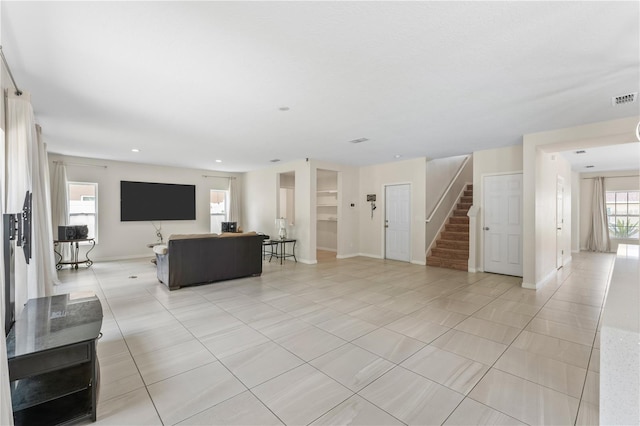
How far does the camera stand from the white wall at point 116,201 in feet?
23.4

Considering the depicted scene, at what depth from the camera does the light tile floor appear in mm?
1907

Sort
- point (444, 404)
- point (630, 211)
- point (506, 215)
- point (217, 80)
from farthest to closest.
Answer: point (630, 211) → point (506, 215) → point (217, 80) → point (444, 404)

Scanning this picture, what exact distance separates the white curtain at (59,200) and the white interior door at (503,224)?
31.3 ft

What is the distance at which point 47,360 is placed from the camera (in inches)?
65.5

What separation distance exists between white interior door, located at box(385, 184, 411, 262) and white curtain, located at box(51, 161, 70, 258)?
7.92 meters

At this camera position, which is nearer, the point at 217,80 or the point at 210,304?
the point at 217,80

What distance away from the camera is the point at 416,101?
11.2ft

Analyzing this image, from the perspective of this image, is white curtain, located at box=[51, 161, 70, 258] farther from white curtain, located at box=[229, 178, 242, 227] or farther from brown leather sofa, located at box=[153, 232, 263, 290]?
white curtain, located at box=[229, 178, 242, 227]

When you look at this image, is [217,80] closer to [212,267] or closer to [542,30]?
[542,30]

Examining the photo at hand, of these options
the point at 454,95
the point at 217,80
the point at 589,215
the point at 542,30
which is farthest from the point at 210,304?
the point at 589,215

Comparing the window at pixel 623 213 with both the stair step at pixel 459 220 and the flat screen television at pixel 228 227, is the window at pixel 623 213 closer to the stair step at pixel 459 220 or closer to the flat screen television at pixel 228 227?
the stair step at pixel 459 220

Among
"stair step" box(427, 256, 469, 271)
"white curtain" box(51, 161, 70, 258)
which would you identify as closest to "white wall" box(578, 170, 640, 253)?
"stair step" box(427, 256, 469, 271)

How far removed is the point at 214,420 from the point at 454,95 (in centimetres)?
373

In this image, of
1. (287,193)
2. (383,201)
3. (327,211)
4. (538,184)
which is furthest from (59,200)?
(538,184)
